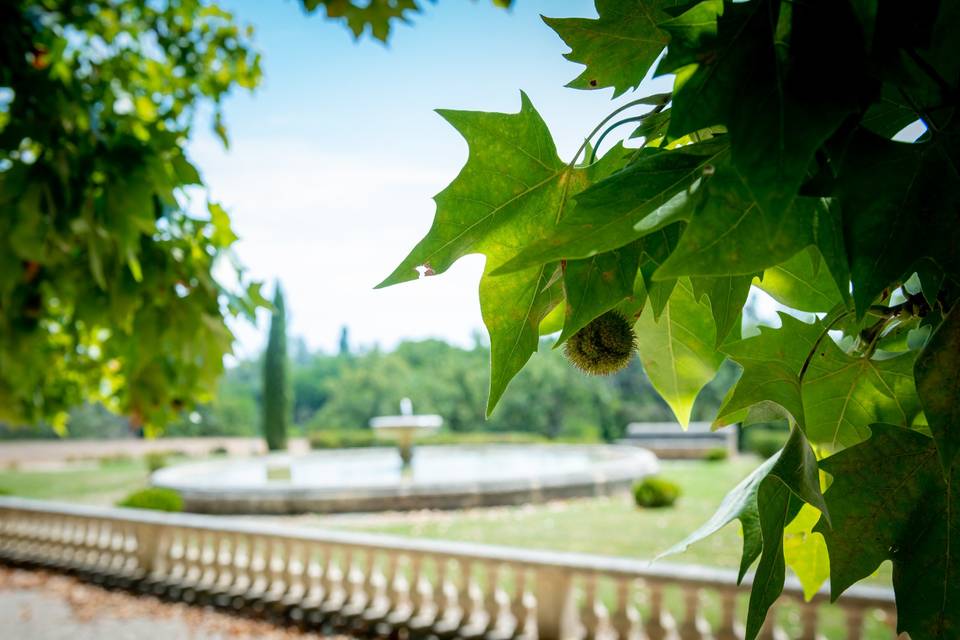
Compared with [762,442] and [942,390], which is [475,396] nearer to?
[762,442]

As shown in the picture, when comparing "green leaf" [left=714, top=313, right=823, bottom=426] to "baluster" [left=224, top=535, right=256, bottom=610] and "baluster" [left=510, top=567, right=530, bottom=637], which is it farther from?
"baluster" [left=224, top=535, right=256, bottom=610]

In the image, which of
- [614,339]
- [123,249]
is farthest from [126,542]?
[614,339]

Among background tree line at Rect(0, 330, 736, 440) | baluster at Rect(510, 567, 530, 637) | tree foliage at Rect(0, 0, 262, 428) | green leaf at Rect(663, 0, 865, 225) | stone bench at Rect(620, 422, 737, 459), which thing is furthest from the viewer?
background tree line at Rect(0, 330, 736, 440)

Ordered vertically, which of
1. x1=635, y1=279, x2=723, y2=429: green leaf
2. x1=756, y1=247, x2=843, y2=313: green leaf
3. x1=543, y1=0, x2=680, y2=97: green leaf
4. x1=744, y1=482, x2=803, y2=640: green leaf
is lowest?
x1=744, y1=482, x2=803, y2=640: green leaf

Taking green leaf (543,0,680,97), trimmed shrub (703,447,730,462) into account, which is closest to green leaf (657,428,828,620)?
green leaf (543,0,680,97)

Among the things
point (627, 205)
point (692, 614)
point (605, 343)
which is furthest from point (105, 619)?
point (627, 205)

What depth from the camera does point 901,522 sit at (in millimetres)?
591

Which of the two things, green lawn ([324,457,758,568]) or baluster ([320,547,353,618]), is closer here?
baluster ([320,547,353,618])

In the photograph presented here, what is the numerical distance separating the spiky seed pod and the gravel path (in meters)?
8.29

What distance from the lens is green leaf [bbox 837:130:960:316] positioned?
1.50 feet

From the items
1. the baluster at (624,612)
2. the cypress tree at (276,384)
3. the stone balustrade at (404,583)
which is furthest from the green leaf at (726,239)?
the cypress tree at (276,384)

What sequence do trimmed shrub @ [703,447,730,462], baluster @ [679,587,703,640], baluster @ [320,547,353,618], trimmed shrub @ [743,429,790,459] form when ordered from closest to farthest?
baluster @ [679,587,703,640] → baluster @ [320,547,353,618] → trimmed shrub @ [743,429,790,459] → trimmed shrub @ [703,447,730,462]

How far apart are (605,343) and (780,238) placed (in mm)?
315

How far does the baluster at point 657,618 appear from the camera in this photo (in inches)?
260
